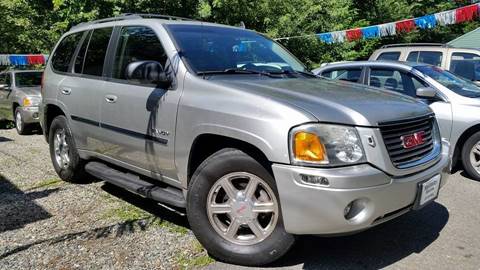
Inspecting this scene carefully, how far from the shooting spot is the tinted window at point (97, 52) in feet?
16.3

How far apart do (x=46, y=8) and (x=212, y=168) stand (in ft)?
54.8

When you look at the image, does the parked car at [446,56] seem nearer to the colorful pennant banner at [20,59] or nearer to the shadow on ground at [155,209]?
the shadow on ground at [155,209]

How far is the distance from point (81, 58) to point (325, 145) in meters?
3.53

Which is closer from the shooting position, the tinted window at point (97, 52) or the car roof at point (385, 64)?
the tinted window at point (97, 52)

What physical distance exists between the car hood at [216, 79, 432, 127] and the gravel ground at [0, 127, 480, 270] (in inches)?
45.6

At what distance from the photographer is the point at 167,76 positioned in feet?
13.1

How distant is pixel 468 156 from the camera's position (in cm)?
625

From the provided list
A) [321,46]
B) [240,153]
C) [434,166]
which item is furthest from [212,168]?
[321,46]

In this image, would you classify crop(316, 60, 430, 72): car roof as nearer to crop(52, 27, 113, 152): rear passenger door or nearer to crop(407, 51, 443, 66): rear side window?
crop(407, 51, 443, 66): rear side window

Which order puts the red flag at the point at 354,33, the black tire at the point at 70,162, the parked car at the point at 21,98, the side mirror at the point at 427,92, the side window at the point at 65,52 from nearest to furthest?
the black tire at the point at 70,162
the side window at the point at 65,52
the side mirror at the point at 427,92
the parked car at the point at 21,98
the red flag at the point at 354,33

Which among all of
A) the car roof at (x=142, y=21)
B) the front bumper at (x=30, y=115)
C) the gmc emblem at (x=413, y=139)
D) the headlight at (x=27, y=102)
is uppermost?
the car roof at (x=142, y=21)

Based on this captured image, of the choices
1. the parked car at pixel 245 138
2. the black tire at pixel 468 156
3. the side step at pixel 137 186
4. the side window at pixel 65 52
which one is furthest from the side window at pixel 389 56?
the side step at pixel 137 186

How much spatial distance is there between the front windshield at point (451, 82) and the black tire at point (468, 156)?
647 millimetres

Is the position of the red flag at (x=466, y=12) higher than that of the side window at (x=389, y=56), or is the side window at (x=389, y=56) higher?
the red flag at (x=466, y=12)
